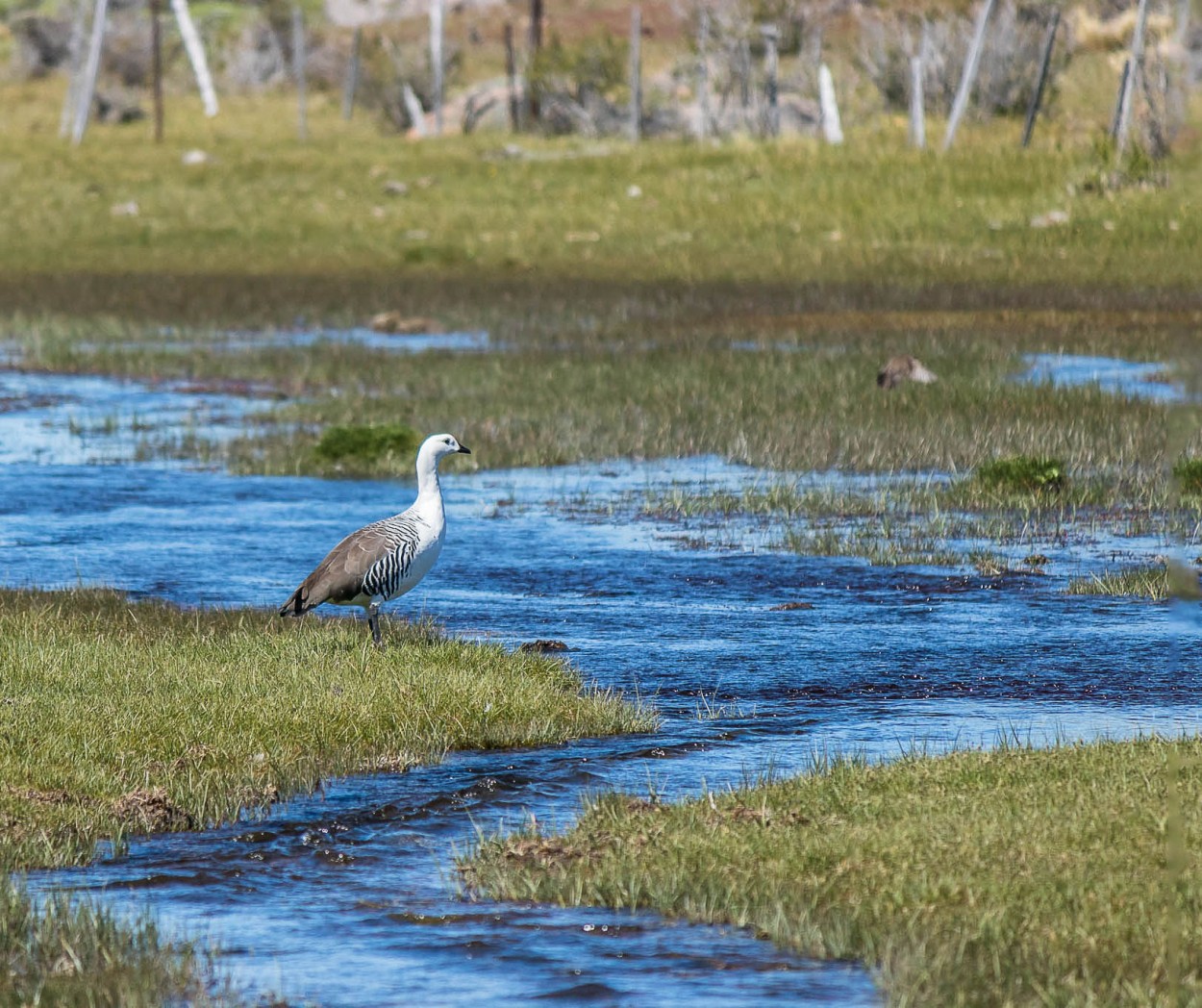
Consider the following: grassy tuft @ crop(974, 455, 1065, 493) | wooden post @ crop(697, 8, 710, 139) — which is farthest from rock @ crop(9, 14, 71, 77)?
grassy tuft @ crop(974, 455, 1065, 493)

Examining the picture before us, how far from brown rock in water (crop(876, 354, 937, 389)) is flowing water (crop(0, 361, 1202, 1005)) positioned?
409cm

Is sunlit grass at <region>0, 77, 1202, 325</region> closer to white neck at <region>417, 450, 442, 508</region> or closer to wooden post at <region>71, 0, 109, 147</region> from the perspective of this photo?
wooden post at <region>71, 0, 109, 147</region>

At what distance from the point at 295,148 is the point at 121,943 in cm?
4992

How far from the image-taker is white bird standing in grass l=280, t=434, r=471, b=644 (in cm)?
1077

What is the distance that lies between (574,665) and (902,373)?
12.6m

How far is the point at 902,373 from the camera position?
23438 millimetres

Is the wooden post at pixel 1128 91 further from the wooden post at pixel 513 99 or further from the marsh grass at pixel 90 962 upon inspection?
the marsh grass at pixel 90 962

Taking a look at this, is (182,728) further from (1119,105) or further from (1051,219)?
(1119,105)

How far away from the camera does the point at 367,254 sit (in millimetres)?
41656

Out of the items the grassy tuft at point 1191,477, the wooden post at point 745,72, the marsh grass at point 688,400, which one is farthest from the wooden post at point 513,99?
the grassy tuft at point 1191,477

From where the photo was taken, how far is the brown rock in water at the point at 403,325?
3212 centimetres

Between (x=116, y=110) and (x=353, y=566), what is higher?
(x=116, y=110)

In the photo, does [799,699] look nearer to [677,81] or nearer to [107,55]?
[677,81]

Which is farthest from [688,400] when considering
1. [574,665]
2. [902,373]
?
[574,665]
